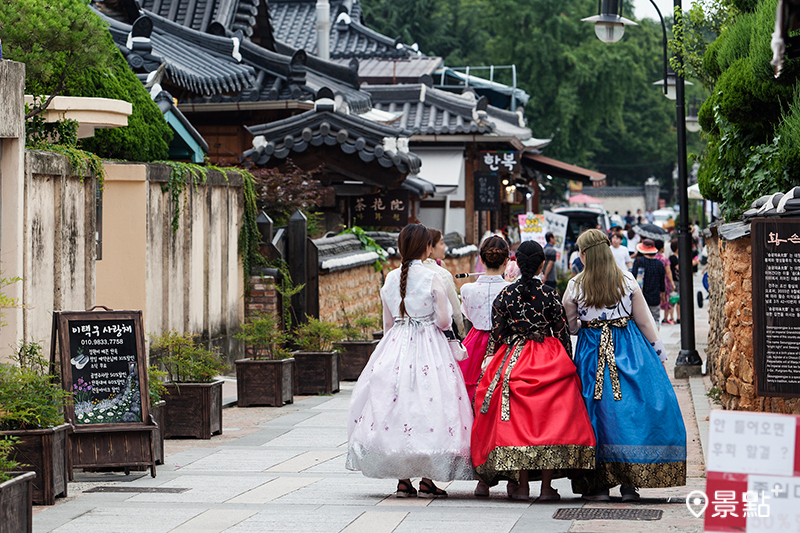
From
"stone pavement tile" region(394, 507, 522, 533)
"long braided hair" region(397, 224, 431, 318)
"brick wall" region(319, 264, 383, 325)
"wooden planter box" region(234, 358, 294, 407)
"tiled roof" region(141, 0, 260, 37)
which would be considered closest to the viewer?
"stone pavement tile" region(394, 507, 522, 533)

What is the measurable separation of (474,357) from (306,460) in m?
2.18

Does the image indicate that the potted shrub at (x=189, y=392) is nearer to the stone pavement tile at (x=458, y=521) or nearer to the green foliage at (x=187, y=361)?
the green foliage at (x=187, y=361)

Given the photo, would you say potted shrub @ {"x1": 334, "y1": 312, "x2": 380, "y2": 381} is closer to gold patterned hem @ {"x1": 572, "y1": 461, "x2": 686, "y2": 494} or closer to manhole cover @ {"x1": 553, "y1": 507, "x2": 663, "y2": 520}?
gold patterned hem @ {"x1": 572, "y1": 461, "x2": 686, "y2": 494}

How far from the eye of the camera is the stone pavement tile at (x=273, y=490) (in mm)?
7512

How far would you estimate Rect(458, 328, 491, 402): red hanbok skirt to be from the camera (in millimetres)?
7926

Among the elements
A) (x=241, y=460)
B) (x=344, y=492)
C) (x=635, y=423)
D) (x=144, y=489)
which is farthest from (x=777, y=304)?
(x=144, y=489)

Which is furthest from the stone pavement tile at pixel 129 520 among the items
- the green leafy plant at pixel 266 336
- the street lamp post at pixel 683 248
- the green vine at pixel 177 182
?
the street lamp post at pixel 683 248

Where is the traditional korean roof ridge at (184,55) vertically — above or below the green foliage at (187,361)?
above

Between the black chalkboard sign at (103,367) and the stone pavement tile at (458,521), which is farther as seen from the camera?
the black chalkboard sign at (103,367)

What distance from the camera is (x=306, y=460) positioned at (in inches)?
369

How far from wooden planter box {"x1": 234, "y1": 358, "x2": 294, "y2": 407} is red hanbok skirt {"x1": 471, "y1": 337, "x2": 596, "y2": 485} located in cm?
567

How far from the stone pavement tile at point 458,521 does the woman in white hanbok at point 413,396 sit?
41 cm

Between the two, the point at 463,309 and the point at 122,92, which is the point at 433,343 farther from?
the point at 122,92

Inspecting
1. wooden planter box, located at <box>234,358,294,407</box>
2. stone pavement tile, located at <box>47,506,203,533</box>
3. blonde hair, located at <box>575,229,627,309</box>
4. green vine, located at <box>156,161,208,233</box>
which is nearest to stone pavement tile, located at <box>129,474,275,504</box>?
stone pavement tile, located at <box>47,506,203,533</box>
